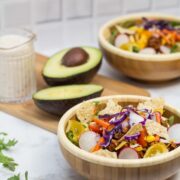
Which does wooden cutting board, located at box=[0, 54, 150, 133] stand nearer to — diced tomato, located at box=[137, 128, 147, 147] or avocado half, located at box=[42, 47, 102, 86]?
avocado half, located at box=[42, 47, 102, 86]

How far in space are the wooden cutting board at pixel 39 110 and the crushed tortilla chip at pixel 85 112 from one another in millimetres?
125

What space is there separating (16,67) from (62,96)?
15 cm

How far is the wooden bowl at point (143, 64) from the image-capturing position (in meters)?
1.45

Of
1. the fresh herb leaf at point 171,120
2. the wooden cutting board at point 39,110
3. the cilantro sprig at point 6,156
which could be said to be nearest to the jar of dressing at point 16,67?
the wooden cutting board at point 39,110

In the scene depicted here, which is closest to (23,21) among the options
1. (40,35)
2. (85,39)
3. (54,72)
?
(40,35)

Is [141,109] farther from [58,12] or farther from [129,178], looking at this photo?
[58,12]

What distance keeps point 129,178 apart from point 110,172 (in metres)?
0.04

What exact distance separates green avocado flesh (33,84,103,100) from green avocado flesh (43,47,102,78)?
0.06m

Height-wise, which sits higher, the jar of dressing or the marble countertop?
the jar of dressing

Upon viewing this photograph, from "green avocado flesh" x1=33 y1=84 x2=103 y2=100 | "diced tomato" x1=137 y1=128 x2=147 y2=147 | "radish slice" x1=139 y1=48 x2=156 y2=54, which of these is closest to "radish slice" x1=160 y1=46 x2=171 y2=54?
"radish slice" x1=139 y1=48 x2=156 y2=54

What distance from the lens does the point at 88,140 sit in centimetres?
111

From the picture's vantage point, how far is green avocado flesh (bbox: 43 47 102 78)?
1424mm

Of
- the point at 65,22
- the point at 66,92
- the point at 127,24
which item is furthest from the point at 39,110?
the point at 65,22

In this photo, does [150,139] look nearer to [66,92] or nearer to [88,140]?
[88,140]
